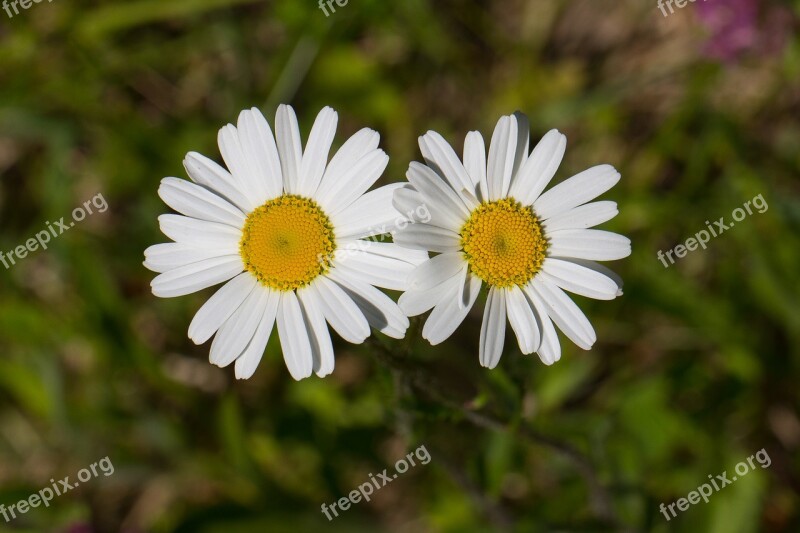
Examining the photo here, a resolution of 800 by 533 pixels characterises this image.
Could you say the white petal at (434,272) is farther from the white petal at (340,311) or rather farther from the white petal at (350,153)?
the white petal at (350,153)

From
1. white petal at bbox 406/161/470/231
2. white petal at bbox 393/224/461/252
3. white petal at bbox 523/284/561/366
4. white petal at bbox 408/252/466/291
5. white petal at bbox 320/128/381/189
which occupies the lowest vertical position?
white petal at bbox 523/284/561/366

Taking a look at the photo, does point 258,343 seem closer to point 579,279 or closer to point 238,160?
point 238,160

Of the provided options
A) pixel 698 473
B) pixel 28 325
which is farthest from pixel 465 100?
pixel 28 325

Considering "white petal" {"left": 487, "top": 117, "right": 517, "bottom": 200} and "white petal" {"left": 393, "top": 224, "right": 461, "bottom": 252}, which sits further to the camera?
"white petal" {"left": 487, "top": 117, "right": 517, "bottom": 200}

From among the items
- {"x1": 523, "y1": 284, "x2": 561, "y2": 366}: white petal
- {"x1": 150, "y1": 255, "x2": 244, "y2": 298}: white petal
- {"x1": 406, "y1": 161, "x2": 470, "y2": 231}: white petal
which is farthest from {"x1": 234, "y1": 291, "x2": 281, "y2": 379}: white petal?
{"x1": 523, "y1": 284, "x2": 561, "y2": 366}: white petal

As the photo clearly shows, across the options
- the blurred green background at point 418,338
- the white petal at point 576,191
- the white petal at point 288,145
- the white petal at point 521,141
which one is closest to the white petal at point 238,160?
the white petal at point 288,145

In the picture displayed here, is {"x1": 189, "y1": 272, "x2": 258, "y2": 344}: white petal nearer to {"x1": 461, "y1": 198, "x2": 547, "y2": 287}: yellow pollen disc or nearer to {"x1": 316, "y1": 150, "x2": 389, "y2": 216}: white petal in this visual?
{"x1": 316, "y1": 150, "x2": 389, "y2": 216}: white petal

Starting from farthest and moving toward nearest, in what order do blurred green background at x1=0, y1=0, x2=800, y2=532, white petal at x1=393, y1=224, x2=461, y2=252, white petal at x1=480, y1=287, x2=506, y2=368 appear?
blurred green background at x1=0, y1=0, x2=800, y2=532 < white petal at x1=480, y1=287, x2=506, y2=368 < white petal at x1=393, y1=224, x2=461, y2=252
